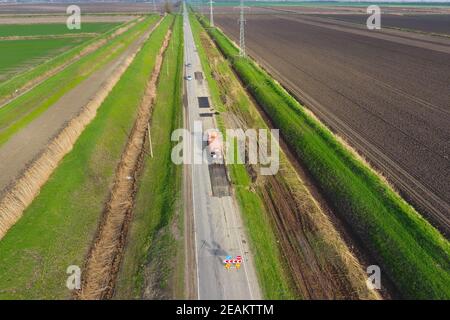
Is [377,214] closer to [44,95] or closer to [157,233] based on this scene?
[157,233]

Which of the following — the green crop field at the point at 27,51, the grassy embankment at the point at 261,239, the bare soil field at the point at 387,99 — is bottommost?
the grassy embankment at the point at 261,239

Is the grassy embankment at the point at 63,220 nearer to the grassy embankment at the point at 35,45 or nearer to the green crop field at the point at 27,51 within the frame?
the grassy embankment at the point at 35,45

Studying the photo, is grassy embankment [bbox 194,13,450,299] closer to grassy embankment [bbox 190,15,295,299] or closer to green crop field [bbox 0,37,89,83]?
grassy embankment [bbox 190,15,295,299]

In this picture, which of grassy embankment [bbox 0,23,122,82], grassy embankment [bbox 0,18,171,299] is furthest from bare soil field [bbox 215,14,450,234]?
grassy embankment [bbox 0,23,122,82]

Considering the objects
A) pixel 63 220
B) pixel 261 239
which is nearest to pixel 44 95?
pixel 63 220

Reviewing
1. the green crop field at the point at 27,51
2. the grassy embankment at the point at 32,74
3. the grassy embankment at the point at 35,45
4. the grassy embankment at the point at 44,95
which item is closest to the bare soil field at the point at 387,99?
the grassy embankment at the point at 44,95

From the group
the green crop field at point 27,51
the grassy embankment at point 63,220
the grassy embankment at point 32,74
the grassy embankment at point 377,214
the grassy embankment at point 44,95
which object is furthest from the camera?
the green crop field at point 27,51

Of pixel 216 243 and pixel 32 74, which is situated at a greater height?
pixel 32 74
